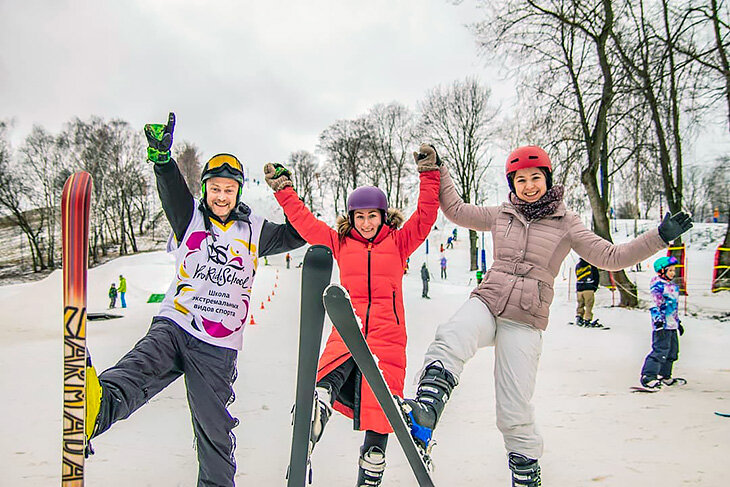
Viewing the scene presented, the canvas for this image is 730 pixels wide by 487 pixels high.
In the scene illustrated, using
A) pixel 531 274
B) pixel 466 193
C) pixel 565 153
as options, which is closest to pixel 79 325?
pixel 531 274

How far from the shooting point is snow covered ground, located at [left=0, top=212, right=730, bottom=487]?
287 centimetres

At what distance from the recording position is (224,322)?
2424 mm

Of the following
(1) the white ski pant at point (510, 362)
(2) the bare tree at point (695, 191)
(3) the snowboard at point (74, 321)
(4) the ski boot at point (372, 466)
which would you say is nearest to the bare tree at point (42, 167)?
(3) the snowboard at point (74, 321)

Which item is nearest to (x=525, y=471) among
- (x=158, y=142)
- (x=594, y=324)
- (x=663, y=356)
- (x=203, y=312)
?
(x=203, y=312)

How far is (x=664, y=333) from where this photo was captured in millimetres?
4961

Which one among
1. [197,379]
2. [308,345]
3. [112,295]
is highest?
[308,345]

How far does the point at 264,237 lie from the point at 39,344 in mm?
7368

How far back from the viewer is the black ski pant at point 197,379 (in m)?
2.12

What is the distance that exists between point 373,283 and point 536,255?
970 millimetres

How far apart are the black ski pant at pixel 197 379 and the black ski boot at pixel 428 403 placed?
0.96 meters

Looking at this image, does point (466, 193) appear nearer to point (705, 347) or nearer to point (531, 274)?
point (705, 347)

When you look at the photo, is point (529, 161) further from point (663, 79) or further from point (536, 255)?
point (663, 79)

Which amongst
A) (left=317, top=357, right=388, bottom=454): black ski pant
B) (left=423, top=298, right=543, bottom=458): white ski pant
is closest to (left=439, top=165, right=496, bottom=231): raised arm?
(left=423, top=298, right=543, bottom=458): white ski pant

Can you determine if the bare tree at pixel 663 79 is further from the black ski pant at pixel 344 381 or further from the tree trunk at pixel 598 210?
the black ski pant at pixel 344 381
